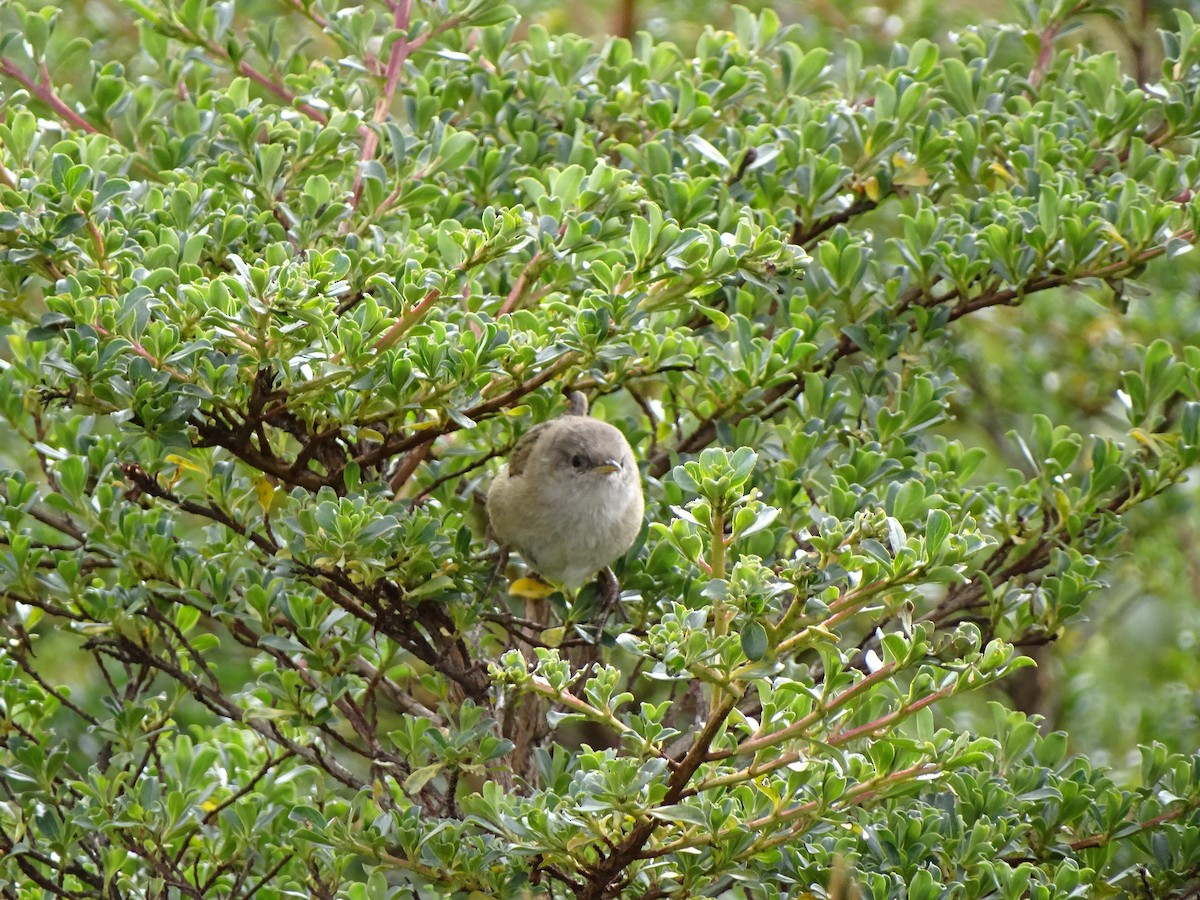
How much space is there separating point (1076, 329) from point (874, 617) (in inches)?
153

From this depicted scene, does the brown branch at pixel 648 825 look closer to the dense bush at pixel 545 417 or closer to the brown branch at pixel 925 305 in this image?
the dense bush at pixel 545 417

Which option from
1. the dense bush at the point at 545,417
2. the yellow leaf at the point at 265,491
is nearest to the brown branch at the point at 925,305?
the dense bush at the point at 545,417

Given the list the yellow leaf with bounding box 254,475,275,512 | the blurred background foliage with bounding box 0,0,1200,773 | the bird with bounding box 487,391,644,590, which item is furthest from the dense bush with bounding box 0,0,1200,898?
the blurred background foliage with bounding box 0,0,1200,773

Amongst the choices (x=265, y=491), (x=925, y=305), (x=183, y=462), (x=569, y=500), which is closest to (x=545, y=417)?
(x=569, y=500)

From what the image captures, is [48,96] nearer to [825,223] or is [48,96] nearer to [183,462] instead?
[183,462]

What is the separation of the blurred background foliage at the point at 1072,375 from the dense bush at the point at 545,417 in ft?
4.39

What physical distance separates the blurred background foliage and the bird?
1.74 meters

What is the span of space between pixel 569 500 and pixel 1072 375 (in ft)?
10.4

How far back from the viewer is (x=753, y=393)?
121 inches

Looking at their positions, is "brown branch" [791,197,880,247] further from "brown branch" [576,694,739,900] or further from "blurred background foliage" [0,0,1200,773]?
"brown branch" [576,694,739,900]

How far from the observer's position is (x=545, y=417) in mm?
3047

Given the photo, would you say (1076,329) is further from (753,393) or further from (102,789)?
(102,789)

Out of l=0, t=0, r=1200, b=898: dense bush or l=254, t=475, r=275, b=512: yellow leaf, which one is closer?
l=0, t=0, r=1200, b=898: dense bush

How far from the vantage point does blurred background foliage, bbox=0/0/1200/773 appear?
5098 millimetres
